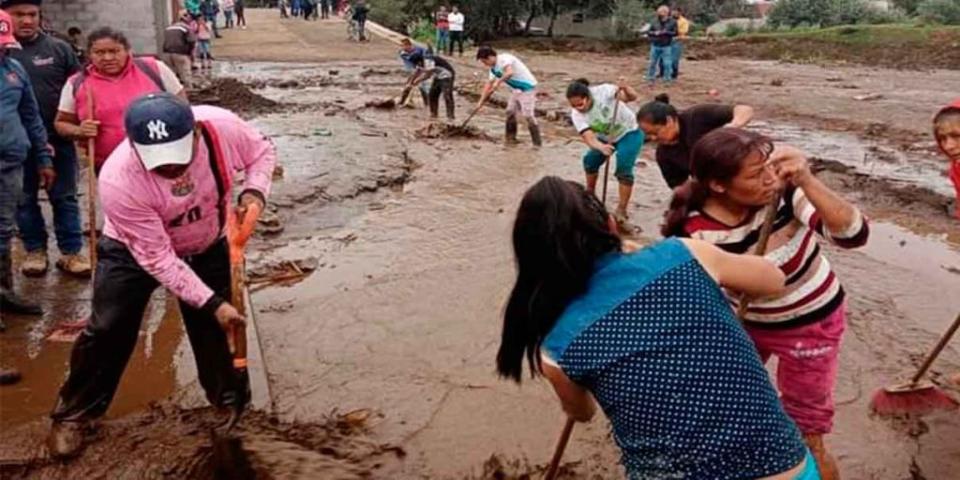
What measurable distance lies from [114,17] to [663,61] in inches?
468

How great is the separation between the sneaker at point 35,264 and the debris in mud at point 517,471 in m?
3.73

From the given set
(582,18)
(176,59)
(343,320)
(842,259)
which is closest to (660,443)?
(343,320)

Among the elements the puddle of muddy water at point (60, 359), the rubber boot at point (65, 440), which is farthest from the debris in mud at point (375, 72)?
the rubber boot at point (65, 440)

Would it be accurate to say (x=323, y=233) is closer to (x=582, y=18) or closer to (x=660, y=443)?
(x=660, y=443)

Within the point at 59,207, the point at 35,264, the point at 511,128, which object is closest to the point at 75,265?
the point at 35,264

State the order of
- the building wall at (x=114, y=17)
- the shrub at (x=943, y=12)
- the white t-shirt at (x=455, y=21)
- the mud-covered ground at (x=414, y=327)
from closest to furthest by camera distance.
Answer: the mud-covered ground at (x=414, y=327), the building wall at (x=114, y=17), the white t-shirt at (x=455, y=21), the shrub at (x=943, y=12)

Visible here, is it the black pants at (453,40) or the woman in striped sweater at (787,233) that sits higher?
the black pants at (453,40)

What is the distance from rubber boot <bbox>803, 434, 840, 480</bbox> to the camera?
9.84 feet

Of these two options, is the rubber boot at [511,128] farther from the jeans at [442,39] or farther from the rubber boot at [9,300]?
the jeans at [442,39]

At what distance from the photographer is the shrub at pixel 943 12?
3225 cm

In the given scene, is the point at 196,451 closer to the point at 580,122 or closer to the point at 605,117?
the point at 580,122

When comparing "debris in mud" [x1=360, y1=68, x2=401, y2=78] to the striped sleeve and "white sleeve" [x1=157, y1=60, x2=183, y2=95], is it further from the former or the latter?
the striped sleeve

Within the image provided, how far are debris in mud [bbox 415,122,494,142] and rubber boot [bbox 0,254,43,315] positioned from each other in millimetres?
7627

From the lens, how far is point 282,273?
634 centimetres
